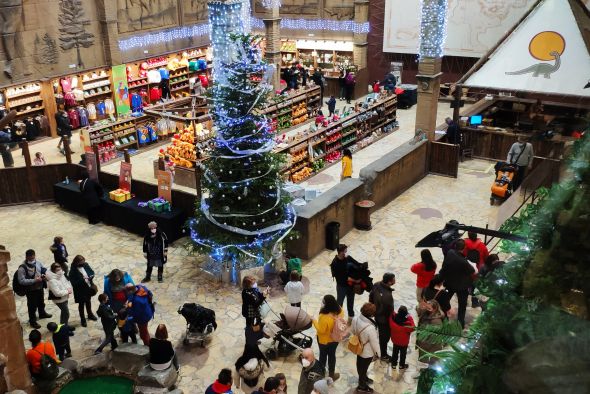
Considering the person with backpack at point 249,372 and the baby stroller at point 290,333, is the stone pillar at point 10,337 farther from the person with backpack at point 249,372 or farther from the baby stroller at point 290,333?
the baby stroller at point 290,333

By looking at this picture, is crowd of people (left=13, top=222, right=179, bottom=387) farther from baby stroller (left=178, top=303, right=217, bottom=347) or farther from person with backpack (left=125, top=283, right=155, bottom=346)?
baby stroller (left=178, top=303, right=217, bottom=347)

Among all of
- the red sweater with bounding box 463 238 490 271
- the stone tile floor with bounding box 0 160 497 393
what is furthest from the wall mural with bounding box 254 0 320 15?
the red sweater with bounding box 463 238 490 271

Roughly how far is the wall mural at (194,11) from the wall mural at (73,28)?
5186mm

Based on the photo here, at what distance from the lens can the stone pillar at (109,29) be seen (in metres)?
21.3

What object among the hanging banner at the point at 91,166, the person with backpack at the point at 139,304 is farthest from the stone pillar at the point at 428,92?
the person with backpack at the point at 139,304

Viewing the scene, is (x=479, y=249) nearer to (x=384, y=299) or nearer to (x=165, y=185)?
(x=384, y=299)

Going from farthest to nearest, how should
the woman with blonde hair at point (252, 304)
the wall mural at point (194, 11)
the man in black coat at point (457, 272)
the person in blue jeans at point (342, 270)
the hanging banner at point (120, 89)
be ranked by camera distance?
1. the wall mural at point (194, 11)
2. the hanging banner at point (120, 89)
3. the person in blue jeans at point (342, 270)
4. the man in black coat at point (457, 272)
5. the woman with blonde hair at point (252, 304)

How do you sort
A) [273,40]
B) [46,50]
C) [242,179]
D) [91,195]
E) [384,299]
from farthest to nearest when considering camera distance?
[273,40] → [46,50] → [91,195] → [242,179] → [384,299]

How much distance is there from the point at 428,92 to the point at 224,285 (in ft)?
29.1

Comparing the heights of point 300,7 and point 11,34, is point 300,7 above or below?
above

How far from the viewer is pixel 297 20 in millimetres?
27844

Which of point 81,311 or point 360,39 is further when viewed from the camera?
point 360,39

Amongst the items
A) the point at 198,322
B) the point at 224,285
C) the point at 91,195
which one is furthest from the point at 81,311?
the point at 91,195

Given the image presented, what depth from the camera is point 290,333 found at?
8.61m
